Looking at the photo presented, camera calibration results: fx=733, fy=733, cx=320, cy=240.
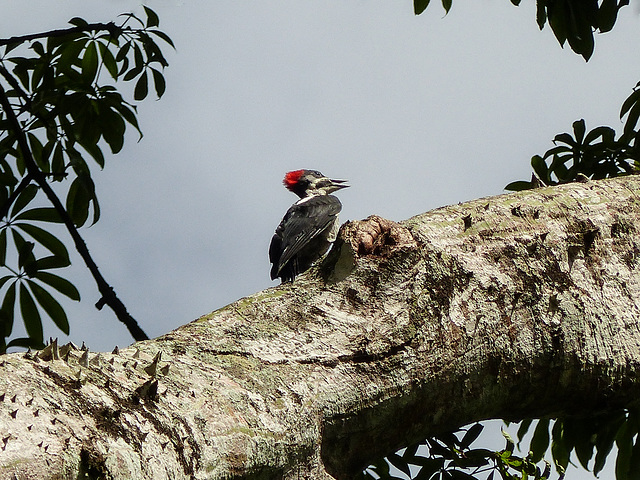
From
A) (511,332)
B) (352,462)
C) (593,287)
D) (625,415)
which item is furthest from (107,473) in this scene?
(625,415)

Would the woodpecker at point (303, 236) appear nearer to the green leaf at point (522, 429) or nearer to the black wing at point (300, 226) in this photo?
the black wing at point (300, 226)

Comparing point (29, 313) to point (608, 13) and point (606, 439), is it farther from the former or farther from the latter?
point (608, 13)

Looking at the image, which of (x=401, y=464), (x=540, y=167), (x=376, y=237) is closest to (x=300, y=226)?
(x=540, y=167)

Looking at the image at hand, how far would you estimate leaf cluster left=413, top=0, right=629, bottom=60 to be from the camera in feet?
9.23

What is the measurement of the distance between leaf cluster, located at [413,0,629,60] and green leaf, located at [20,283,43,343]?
1.83 m

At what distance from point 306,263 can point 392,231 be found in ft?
11.7

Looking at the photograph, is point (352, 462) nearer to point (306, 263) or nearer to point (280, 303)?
point (280, 303)

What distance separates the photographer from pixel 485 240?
1.58 metres

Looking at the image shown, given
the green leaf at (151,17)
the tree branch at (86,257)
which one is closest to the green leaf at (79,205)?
the tree branch at (86,257)

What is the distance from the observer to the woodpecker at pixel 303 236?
4629 mm

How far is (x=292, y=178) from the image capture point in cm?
716

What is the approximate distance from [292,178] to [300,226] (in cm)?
243

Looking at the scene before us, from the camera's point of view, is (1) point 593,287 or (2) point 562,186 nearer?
(1) point 593,287

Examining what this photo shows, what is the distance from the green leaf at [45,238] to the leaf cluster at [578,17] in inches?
65.7
